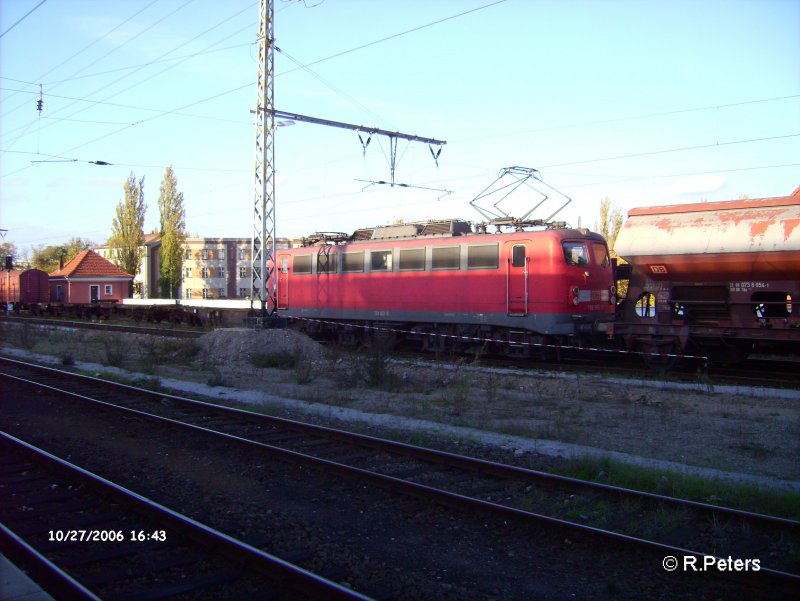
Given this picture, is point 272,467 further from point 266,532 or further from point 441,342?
point 441,342

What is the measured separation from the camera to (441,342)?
2019 cm

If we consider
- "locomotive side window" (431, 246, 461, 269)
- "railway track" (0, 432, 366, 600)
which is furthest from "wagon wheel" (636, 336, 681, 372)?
"railway track" (0, 432, 366, 600)

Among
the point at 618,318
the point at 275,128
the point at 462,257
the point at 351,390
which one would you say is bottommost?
the point at 351,390

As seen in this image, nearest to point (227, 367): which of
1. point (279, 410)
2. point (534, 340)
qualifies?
point (279, 410)

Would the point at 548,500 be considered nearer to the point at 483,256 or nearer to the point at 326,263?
the point at 483,256

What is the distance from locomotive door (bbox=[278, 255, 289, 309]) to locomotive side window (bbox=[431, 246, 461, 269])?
7788 mm

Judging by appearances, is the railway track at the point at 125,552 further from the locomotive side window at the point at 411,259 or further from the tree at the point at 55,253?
the tree at the point at 55,253

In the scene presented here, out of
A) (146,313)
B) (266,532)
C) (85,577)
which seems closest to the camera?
(85,577)

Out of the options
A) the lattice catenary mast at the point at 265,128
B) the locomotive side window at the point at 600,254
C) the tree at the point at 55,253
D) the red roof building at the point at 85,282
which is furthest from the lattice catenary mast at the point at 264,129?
the tree at the point at 55,253

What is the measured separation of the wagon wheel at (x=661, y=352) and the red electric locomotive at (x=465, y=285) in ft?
3.63

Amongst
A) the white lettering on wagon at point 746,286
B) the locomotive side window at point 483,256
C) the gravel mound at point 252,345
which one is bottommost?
the gravel mound at point 252,345

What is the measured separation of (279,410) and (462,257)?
883cm

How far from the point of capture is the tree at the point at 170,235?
60.5 meters

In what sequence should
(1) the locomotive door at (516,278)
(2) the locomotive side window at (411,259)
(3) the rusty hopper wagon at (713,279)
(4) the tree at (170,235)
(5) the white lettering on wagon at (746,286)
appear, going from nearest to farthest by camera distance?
1. (3) the rusty hopper wagon at (713,279)
2. (5) the white lettering on wagon at (746,286)
3. (1) the locomotive door at (516,278)
4. (2) the locomotive side window at (411,259)
5. (4) the tree at (170,235)
